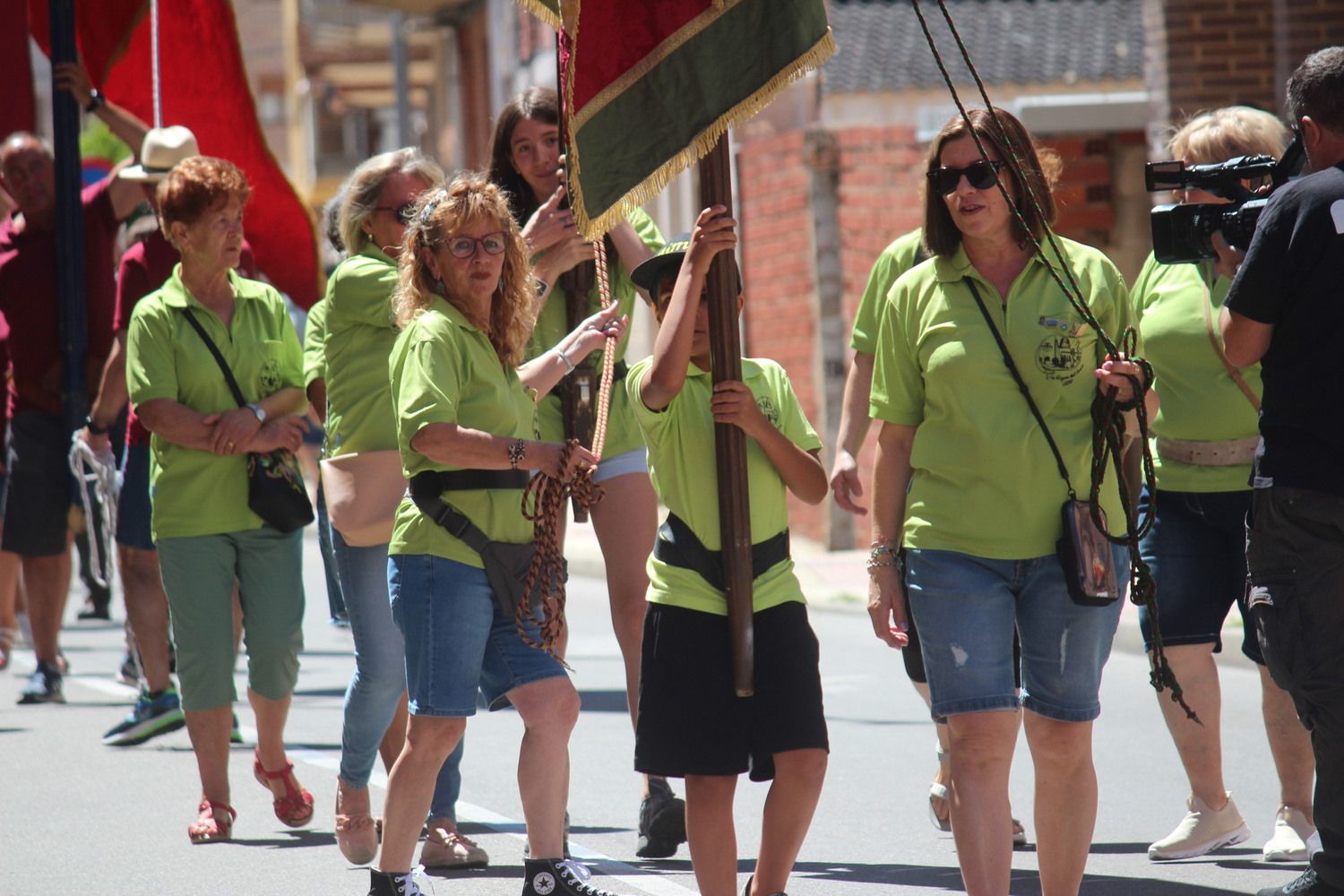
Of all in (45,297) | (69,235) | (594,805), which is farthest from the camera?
(45,297)

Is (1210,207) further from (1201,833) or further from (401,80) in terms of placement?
(401,80)

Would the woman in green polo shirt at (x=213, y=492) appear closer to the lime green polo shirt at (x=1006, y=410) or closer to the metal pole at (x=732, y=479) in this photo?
the metal pole at (x=732, y=479)

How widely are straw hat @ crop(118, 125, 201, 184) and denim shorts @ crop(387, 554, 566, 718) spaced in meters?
3.45

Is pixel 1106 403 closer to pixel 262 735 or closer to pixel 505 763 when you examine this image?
pixel 262 735

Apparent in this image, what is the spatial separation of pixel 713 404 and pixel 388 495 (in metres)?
1.59

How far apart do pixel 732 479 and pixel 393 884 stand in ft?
4.65

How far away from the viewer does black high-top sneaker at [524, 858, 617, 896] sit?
16.4 feet

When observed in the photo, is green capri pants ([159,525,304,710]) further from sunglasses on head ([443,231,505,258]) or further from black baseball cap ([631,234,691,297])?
black baseball cap ([631,234,691,297])

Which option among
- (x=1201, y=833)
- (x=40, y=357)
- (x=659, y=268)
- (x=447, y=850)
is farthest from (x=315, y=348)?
(x=40, y=357)

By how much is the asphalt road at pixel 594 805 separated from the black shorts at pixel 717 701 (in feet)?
3.50

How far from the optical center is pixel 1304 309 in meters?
4.56

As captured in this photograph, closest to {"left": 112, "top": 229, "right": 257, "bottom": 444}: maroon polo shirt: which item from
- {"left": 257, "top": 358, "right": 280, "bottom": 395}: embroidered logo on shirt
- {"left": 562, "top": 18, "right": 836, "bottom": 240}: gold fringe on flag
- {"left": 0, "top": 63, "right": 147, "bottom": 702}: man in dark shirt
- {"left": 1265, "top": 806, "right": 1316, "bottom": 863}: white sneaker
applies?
{"left": 0, "top": 63, "right": 147, "bottom": 702}: man in dark shirt

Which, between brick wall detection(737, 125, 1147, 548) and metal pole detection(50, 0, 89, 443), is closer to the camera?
metal pole detection(50, 0, 89, 443)

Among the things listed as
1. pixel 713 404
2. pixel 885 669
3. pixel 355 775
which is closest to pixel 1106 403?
pixel 713 404
